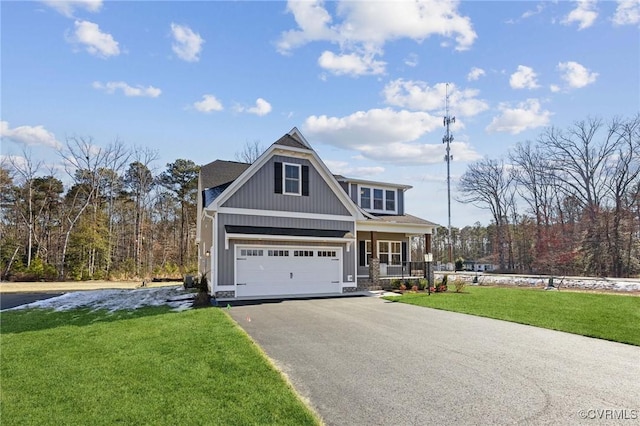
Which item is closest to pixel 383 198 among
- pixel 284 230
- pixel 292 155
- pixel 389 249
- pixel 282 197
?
pixel 389 249

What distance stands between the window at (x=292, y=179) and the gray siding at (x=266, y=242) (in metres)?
1.24

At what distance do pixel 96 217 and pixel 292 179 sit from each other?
2335 centimetres

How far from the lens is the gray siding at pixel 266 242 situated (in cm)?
1444

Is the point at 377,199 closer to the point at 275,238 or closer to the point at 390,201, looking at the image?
the point at 390,201

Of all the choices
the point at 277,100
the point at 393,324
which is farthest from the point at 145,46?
the point at 393,324

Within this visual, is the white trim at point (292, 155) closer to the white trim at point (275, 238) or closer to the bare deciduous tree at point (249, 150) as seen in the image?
the white trim at point (275, 238)

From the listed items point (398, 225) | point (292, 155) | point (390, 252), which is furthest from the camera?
point (390, 252)

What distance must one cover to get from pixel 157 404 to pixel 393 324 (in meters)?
6.68

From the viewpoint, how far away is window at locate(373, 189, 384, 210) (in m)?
22.3

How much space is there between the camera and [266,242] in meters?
15.2

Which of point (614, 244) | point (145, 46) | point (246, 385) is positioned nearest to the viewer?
point (246, 385)

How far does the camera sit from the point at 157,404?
4344 millimetres

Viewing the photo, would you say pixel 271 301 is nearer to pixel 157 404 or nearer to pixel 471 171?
pixel 157 404

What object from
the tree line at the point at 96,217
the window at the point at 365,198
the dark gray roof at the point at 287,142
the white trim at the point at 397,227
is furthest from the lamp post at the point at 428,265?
the tree line at the point at 96,217
